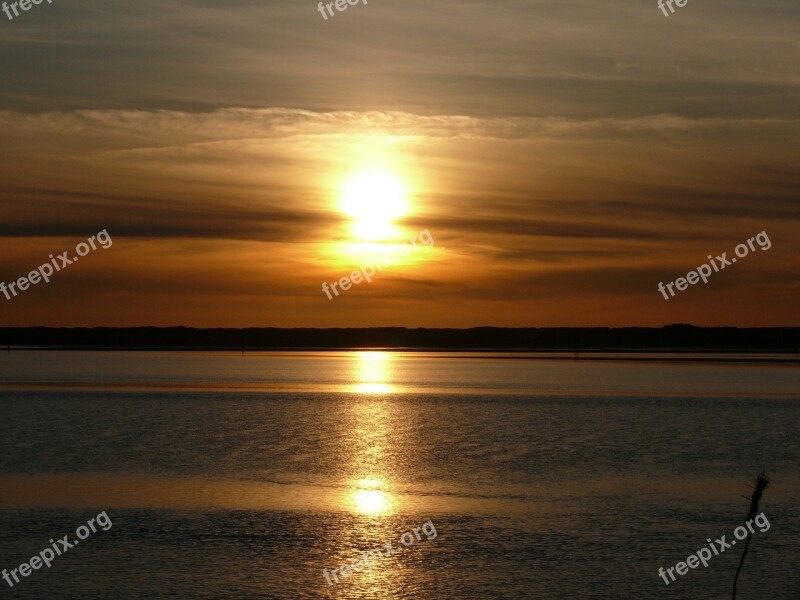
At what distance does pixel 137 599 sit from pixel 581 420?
42.3m

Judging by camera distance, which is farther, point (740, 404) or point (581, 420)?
point (740, 404)

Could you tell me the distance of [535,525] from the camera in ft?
79.8

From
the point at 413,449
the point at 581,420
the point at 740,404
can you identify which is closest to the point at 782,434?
the point at 581,420

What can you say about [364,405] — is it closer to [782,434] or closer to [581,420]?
[581,420]

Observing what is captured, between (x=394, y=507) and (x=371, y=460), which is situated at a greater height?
(x=371, y=460)

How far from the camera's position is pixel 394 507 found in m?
26.8

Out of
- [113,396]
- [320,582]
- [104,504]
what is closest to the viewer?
[320,582]

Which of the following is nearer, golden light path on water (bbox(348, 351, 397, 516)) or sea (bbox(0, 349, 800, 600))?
sea (bbox(0, 349, 800, 600))

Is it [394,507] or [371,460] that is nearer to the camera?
[394,507]

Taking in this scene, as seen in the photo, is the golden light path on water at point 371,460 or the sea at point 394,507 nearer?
the sea at point 394,507

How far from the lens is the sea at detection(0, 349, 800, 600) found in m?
19.2

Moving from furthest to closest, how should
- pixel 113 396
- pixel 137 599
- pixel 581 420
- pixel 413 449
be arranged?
1. pixel 113 396
2. pixel 581 420
3. pixel 413 449
4. pixel 137 599

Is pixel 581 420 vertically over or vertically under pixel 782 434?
over

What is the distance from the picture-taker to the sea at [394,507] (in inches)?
755
